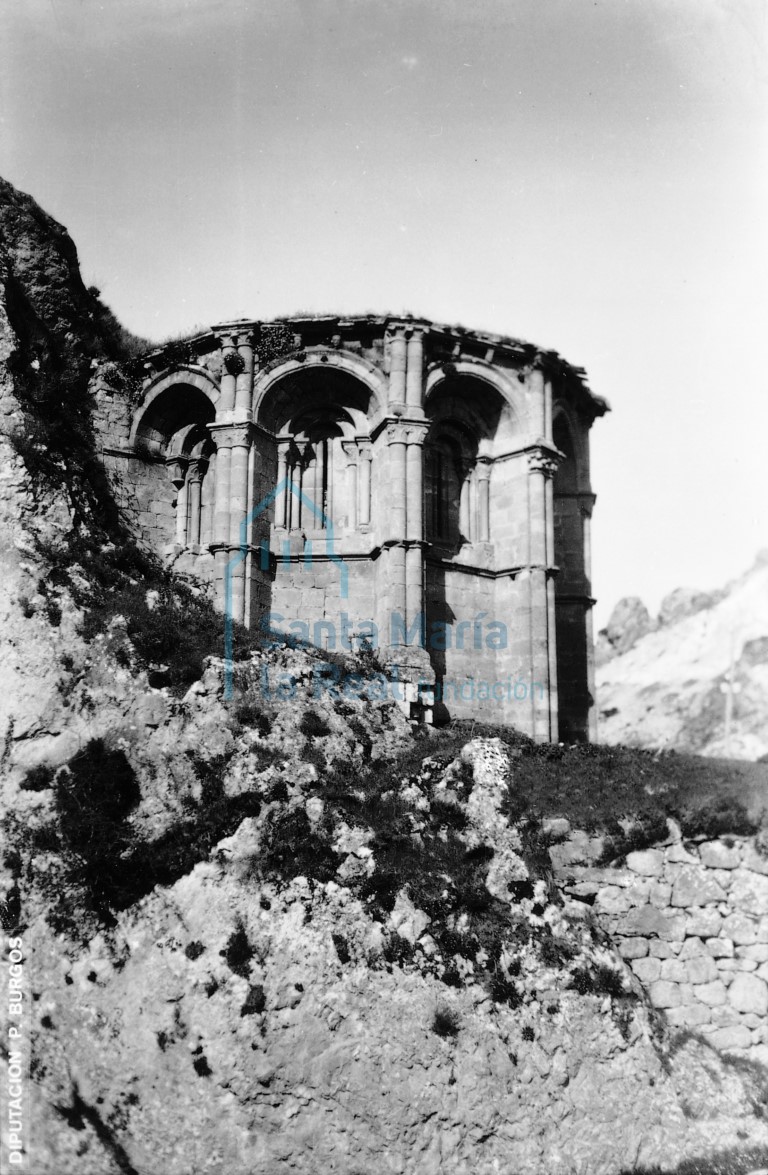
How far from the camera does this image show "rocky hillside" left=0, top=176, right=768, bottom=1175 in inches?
539

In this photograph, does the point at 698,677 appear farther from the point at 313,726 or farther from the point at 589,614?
the point at 313,726

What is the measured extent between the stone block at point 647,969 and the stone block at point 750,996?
1.25 meters

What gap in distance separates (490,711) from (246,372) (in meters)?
10.8

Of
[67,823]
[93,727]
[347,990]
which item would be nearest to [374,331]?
[93,727]

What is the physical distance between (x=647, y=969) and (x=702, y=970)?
912mm

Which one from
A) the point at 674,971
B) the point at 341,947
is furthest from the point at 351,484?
the point at 674,971

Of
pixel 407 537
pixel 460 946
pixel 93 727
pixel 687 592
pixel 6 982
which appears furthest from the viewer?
pixel 687 592

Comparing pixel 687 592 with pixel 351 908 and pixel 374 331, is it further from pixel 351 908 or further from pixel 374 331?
pixel 351 908

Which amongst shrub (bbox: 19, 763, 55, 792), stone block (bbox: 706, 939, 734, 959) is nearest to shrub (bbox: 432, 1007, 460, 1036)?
stone block (bbox: 706, 939, 734, 959)

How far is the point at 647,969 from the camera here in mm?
16281

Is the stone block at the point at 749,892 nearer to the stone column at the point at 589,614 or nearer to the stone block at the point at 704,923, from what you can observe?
the stone block at the point at 704,923

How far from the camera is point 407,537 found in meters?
24.0

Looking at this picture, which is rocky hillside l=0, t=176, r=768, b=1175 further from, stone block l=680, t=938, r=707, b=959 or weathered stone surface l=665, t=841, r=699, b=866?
stone block l=680, t=938, r=707, b=959

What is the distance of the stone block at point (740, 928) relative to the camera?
1625cm
